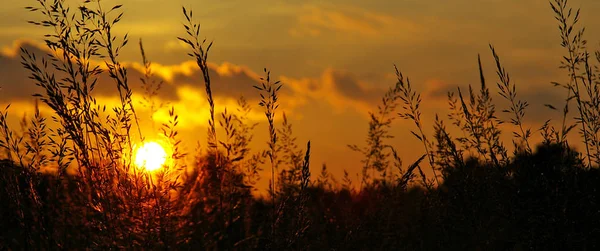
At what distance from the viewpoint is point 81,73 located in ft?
12.0

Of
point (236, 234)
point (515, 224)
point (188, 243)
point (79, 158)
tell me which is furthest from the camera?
point (236, 234)

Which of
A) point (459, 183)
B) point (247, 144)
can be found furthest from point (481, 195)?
point (247, 144)

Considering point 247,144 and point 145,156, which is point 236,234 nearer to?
point 247,144

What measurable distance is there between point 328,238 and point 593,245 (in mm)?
2457

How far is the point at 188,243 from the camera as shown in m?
4.65

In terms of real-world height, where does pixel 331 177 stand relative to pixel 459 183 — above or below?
above

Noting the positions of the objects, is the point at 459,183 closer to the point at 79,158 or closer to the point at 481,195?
the point at 481,195

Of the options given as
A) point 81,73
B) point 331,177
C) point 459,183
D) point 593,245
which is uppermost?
point 331,177

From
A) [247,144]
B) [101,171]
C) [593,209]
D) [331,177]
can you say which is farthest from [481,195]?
[331,177]

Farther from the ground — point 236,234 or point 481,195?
point 236,234

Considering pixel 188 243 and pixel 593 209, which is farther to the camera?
pixel 188 243

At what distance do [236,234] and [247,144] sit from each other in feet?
3.78

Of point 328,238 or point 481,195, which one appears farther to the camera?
point 328,238

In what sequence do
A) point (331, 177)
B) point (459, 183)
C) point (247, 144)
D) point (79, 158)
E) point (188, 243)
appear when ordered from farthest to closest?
point (331, 177)
point (247, 144)
point (188, 243)
point (459, 183)
point (79, 158)
